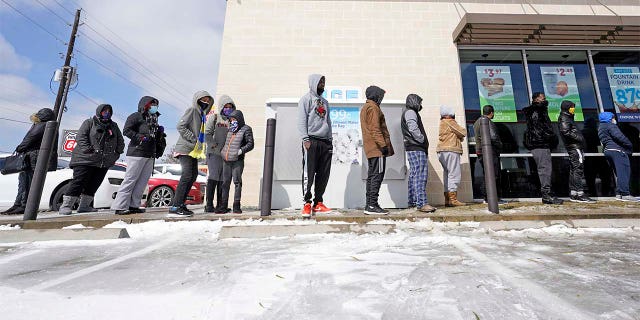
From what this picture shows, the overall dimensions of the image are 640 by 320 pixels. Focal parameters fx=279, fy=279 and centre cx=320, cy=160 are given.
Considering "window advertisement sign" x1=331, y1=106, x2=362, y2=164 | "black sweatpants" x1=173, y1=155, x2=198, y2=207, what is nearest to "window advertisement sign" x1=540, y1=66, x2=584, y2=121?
"window advertisement sign" x1=331, y1=106, x2=362, y2=164

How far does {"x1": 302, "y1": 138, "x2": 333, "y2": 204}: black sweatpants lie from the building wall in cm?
251

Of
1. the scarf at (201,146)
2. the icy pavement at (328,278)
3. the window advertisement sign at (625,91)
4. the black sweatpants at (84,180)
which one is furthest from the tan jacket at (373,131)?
the window advertisement sign at (625,91)

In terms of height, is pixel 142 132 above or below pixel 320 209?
above

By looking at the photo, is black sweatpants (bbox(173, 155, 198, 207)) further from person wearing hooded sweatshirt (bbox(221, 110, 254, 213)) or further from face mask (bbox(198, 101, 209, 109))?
face mask (bbox(198, 101, 209, 109))

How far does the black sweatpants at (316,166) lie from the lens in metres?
3.60

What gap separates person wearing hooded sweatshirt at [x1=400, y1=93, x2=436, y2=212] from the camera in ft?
13.8

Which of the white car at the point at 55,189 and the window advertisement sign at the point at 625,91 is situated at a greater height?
the window advertisement sign at the point at 625,91

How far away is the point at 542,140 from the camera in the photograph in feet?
14.8

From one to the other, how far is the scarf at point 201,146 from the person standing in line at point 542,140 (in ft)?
17.3

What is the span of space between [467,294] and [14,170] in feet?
21.8

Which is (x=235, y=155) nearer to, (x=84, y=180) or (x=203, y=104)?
(x=203, y=104)

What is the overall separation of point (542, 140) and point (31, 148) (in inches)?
332

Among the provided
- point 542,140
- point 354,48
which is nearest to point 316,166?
point 542,140

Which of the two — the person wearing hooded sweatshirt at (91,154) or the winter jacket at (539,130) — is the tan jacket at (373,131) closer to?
the winter jacket at (539,130)
